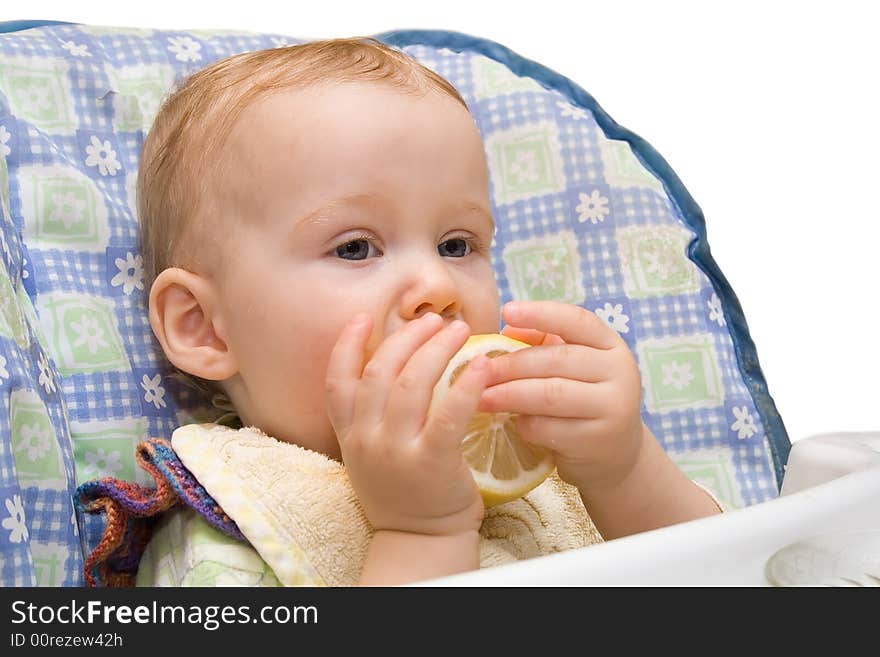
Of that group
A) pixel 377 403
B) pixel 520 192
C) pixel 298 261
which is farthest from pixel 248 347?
pixel 520 192

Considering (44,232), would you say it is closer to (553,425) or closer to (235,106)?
(235,106)

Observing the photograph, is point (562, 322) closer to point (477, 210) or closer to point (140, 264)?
point (477, 210)

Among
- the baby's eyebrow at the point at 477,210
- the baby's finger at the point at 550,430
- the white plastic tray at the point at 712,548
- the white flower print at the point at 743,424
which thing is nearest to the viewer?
the white plastic tray at the point at 712,548

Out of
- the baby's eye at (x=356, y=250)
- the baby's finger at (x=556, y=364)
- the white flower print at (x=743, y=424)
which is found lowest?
the white flower print at (x=743, y=424)

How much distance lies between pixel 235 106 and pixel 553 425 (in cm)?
46

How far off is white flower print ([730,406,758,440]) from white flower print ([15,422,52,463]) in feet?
2.68

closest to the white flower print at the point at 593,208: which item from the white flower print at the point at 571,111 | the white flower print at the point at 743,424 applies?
the white flower print at the point at 571,111

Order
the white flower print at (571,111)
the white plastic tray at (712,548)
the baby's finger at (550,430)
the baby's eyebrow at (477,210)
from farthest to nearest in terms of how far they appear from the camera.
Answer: the white flower print at (571,111) < the baby's eyebrow at (477,210) < the baby's finger at (550,430) < the white plastic tray at (712,548)

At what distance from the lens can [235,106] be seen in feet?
3.97

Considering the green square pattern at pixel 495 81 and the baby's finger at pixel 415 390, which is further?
the green square pattern at pixel 495 81

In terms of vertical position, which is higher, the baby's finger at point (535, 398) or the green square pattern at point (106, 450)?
the baby's finger at point (535, 398)

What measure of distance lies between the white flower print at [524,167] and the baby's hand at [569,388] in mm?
496

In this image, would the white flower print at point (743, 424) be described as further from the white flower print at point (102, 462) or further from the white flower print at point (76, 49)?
the white flower print at point (76, 49)

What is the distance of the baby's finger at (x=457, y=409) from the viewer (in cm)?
95
